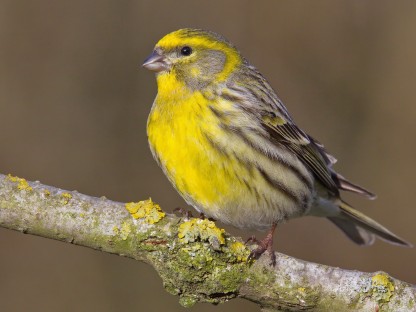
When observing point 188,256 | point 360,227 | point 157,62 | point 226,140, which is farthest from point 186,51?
point 360,227

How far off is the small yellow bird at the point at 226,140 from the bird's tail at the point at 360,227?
16.6 inches

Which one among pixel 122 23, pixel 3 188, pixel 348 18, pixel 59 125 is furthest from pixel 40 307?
pixel 348 18

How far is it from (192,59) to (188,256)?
5.81ft

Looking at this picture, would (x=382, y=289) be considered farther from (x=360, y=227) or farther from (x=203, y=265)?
(x=360, y=227)

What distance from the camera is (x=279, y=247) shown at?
7840mm

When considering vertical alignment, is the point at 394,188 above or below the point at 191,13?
below

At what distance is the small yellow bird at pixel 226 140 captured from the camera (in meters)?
5.09

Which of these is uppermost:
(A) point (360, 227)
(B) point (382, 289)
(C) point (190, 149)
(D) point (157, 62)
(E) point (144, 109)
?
(D) point (157, 62)

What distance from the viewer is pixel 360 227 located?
21.9 ft

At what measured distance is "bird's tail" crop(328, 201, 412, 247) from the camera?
6469 mm

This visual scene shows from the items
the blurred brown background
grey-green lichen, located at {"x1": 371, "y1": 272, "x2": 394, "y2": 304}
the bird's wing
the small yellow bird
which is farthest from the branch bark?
the blurred brown background

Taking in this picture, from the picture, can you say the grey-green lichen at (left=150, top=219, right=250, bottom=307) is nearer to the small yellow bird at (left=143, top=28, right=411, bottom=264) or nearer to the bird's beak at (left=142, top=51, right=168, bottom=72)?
the small yellow bird at (left=143, top=28, right=411, bottom=264)

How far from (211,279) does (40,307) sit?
11.5ft

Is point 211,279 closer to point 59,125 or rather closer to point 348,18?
point 59,125
